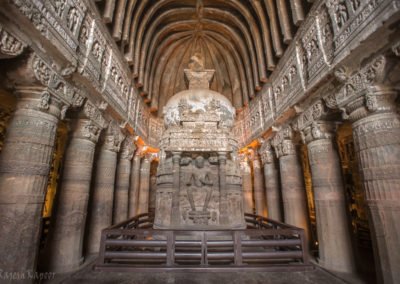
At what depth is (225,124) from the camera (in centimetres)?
783

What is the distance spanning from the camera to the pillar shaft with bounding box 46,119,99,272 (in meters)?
5.41

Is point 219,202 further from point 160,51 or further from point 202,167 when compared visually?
point 160,51

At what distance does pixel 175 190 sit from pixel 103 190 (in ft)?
11.9

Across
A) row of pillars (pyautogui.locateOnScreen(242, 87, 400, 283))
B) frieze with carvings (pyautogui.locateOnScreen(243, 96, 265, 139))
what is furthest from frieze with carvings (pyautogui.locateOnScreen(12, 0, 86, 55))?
frieze with carvings (pyautogui.locateOnScreen(243, 96, 265, 139))

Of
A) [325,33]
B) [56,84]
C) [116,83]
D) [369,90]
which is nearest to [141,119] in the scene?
[116,83]

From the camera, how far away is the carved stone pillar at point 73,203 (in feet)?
17.7

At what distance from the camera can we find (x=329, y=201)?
6180 millimetres

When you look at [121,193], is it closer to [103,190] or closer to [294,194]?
[103,190]

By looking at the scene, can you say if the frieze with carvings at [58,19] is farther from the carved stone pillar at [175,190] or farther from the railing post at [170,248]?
the railing post at [170,248]

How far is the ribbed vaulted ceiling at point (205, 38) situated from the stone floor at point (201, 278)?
867 centimetres

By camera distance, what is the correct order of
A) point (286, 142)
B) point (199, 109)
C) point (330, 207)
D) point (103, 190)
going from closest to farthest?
point (330, 207), point (199, 109), point (103, 190), point (286, 142)

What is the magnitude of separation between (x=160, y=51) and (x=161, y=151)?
435 inches

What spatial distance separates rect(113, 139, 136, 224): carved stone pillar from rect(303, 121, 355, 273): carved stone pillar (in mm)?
8624

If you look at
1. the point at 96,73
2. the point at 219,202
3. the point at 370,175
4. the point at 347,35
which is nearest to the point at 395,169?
the point at 370,175
